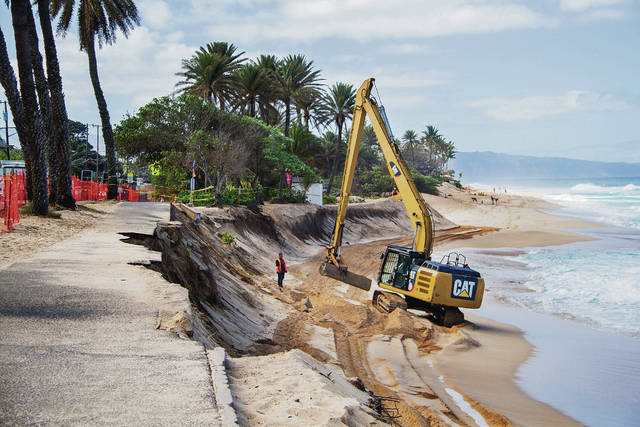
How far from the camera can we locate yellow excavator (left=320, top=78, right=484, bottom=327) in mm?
17844

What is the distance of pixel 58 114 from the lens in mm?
23016

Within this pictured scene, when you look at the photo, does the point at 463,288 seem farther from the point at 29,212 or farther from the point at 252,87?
the point at 252,87

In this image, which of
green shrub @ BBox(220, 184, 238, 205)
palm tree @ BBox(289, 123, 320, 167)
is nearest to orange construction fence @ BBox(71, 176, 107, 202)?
green shrub @ BBox(220, 184, 238, 205)

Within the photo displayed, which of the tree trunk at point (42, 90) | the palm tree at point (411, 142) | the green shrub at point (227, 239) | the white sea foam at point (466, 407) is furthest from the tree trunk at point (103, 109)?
the palm tree at point (411, 142)

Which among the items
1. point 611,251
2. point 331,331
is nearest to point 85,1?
point 331,331

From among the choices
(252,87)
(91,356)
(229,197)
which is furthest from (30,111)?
(252,87)

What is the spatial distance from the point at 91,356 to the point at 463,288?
13904 mm

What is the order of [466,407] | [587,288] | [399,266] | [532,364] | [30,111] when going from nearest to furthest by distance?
[466,407] → [532,364] → [30,111] → [399,266] → [587,288]

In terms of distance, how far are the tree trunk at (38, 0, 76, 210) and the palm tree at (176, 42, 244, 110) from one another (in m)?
19.9

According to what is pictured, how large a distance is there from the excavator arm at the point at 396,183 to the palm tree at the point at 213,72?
23.5m

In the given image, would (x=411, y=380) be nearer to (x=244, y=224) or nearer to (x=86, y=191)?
(x=244, y=224)

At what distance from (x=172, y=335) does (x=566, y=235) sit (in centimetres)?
5358

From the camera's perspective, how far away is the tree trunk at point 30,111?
1847cm

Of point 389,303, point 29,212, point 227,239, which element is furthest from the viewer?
point 227,239
